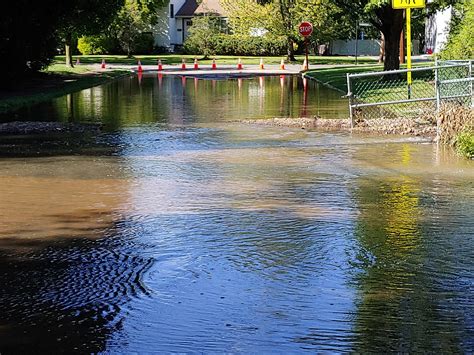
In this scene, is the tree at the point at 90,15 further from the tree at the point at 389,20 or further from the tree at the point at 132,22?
the tree at the point at 132,22

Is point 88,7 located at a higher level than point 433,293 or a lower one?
higher

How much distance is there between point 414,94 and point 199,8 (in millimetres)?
57191

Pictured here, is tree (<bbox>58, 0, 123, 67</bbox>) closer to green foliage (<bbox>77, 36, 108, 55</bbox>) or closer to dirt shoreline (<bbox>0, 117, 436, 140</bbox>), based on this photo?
dirt shoreline (<bbox>0, 117, 436, 140</bbox>)

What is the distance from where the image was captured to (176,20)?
261ft

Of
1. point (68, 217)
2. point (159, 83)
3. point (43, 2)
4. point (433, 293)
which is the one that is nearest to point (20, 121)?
point (68, 217)

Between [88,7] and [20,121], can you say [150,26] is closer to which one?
[88,7]

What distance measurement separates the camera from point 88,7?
1388 inches

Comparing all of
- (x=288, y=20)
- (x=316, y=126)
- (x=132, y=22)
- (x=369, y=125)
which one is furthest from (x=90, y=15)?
(x=132, y=22)

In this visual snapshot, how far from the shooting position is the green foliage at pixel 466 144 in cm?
1270

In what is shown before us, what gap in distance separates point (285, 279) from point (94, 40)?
6606 cm

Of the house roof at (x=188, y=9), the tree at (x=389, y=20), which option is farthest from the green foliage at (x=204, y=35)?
the tree at (x=389, y=20)

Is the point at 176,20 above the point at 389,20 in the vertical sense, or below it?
above

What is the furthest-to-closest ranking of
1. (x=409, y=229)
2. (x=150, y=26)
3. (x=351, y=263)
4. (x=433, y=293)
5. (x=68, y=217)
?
(x=150, y=26)
(x=68, y=217)
(x=409, y=229)
(x=351, y=263)
(x=433, y=293)

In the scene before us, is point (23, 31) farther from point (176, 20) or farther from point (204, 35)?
point (176, 20)
